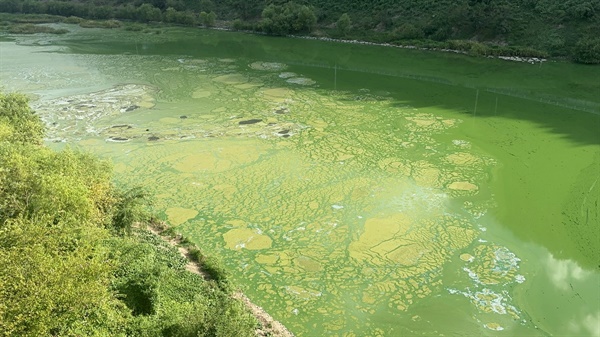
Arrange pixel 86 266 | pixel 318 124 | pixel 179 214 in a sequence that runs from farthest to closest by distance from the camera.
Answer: pixel 318 124
pixel 179 214
pixel 86 266

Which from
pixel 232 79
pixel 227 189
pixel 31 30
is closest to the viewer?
pixel 227 189

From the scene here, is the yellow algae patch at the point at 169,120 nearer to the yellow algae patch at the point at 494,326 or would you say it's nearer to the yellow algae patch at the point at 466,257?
the yellow algae patch at the point at 466,257

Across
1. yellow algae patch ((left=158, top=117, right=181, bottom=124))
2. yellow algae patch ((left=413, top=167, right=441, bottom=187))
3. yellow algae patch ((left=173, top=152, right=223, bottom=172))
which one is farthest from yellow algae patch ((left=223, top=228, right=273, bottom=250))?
yellow algae patch ((left=158, top=117, right=181, bottom=124))

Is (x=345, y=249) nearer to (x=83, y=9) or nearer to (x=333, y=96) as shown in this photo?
(x=333, y=96)

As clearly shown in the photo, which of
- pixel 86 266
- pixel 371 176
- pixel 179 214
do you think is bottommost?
pixel 179 214

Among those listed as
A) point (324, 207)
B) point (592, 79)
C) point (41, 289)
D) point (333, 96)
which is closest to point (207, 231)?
point (324, 207)

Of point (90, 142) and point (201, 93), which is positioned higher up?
point (201, 93)

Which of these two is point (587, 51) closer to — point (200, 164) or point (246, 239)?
point (200, 164)

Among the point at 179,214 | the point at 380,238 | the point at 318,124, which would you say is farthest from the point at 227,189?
the point at 318,124
